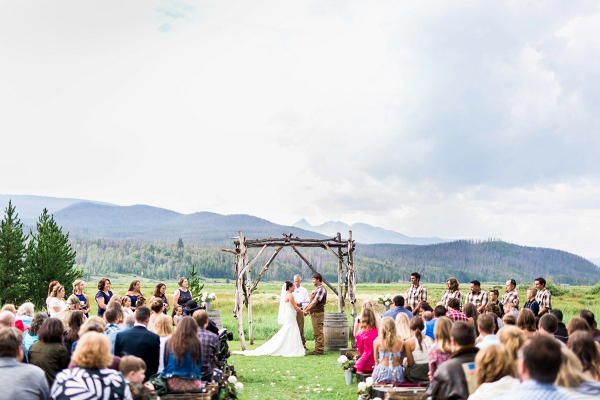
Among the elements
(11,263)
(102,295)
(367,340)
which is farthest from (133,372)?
(11,263)

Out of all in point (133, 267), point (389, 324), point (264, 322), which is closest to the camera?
point (389, 324)

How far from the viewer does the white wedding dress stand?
640 inches

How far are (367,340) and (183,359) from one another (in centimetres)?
335

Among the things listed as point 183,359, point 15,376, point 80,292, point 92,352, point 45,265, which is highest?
point 45,265

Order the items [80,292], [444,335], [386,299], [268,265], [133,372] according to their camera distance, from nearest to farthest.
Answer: [133,372] < [444,335] < [80,292] < [386,299] < [268,265]

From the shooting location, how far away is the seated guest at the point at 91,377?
5230 mm

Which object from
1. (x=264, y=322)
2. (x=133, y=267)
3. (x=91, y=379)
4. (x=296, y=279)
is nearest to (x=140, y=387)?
(x=91, y=379)

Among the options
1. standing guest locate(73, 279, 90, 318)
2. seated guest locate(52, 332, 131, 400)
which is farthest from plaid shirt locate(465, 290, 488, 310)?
seated guest locate(52, 332, 131, 400)

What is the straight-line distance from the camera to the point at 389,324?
8.19m

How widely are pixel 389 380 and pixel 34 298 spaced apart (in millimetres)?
29718

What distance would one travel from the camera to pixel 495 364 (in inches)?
208

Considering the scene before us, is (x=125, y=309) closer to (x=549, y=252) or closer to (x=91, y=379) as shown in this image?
(x=91, y=379)

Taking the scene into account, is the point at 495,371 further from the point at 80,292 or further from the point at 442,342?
the point at 80,292

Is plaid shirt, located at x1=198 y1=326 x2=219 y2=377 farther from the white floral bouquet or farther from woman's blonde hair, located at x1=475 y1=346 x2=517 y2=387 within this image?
the white floral bouquet
